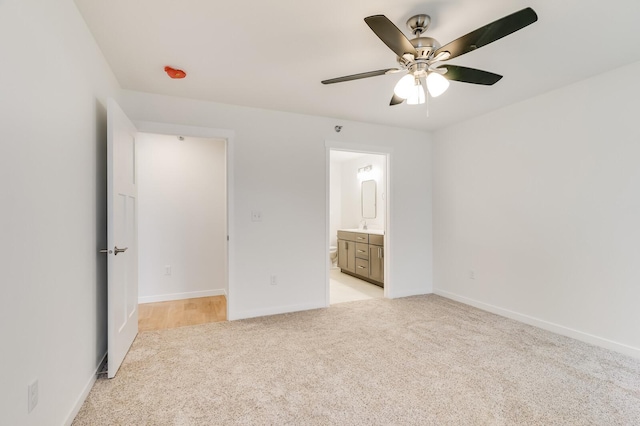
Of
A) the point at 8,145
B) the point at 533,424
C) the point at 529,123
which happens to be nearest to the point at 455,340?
the point at 533,424

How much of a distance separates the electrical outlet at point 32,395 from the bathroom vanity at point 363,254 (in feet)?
13.0

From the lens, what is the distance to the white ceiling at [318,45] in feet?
5.77

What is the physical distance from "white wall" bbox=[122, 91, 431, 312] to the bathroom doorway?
1.28ft

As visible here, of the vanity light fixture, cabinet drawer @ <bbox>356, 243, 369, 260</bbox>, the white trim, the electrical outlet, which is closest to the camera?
the electrical outlet

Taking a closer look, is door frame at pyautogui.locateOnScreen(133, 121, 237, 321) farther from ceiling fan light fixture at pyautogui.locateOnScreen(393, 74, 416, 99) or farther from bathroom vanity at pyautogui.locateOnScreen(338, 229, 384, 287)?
bathroom vanity at pyautogui.locateOnScreen(338, 229, 384, 287)

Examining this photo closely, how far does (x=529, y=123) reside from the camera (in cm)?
314

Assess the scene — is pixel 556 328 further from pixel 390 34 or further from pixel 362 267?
pixel 390 34

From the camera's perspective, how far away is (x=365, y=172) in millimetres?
6148

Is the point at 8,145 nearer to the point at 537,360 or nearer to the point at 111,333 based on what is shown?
the point at 111,333

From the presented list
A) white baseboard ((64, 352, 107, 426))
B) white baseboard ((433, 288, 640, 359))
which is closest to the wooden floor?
white baseboard ((64, 352, 107, 426))

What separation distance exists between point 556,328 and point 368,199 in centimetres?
365

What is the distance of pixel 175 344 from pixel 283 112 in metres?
2.57

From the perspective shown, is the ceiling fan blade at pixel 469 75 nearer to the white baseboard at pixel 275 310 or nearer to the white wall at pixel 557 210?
the white wall at pixel 557 210

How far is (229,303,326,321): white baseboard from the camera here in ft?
10.8
